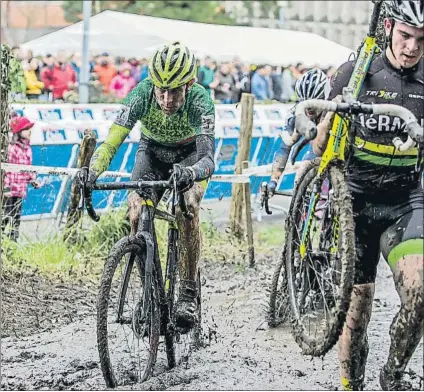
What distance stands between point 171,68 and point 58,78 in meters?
16.9

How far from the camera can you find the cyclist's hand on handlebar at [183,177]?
6527 mm

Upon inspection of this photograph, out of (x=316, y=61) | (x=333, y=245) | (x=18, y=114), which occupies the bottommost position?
(x=316, y=61)

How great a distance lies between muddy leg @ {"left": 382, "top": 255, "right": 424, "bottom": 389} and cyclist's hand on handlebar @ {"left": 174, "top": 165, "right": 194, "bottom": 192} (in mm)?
1474

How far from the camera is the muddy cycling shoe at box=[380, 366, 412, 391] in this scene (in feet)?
19.2

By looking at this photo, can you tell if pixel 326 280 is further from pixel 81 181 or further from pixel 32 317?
pixel 32 317

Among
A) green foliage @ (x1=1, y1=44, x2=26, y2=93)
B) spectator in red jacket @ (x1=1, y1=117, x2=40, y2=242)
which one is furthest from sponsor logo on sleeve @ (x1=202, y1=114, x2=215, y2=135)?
spectator in red jacket @ (x1=1, y1=117, x2=40, y2=242)

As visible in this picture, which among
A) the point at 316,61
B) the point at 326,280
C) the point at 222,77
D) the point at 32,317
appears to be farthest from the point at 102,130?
the point at 316,61

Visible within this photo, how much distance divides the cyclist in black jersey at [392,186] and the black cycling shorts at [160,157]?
1.68 m

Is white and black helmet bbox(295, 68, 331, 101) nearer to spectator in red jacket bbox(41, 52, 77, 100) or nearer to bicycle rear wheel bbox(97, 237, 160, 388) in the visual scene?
bicycle rear wheel bbox(97, 237, 160, 388)

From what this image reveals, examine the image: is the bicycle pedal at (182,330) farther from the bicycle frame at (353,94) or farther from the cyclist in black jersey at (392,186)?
the bicycle frame at (353,94)

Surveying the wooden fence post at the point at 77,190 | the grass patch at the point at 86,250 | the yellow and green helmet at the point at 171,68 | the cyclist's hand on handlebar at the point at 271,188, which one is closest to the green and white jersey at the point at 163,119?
the yellow and green helmet at the point at 171,68

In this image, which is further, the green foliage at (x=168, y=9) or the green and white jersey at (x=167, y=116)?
the green foliage at (x=168, y=9)

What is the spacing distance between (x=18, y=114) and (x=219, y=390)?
6.05 meters

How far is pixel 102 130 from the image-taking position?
14.5 metres
